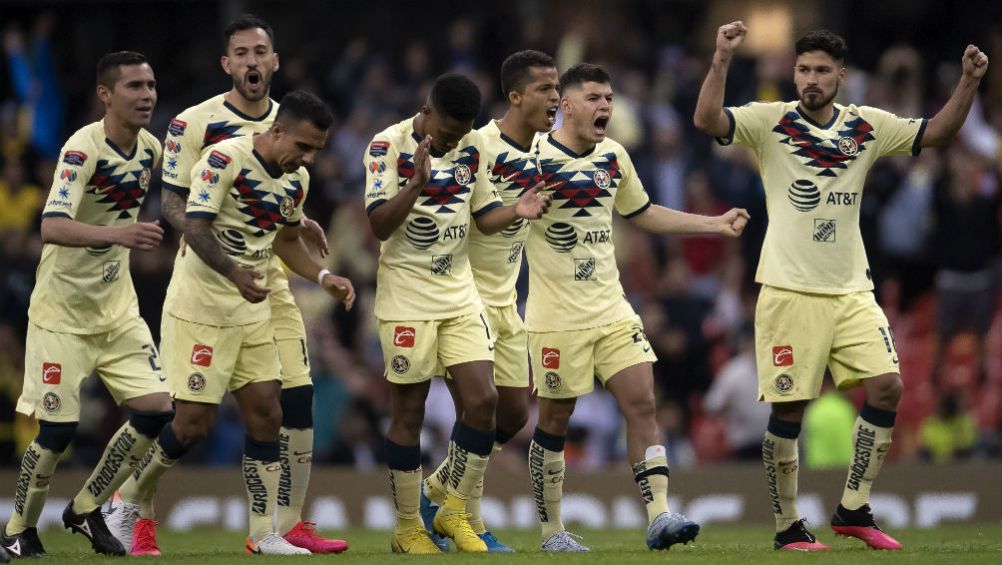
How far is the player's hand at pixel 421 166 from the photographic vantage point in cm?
978

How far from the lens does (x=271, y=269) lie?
10906 millimetres

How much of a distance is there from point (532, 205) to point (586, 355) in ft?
4.02

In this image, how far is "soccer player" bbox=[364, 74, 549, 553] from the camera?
10133 mm

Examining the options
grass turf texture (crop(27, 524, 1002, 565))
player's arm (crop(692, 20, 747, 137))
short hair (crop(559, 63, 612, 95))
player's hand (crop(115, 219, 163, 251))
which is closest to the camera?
grass turf texture (crop(27, 524, 1002, 565))

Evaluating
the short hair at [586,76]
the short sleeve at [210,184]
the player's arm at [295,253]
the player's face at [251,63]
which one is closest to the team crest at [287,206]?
the player's arm at [295,253]

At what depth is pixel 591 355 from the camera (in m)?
10.7

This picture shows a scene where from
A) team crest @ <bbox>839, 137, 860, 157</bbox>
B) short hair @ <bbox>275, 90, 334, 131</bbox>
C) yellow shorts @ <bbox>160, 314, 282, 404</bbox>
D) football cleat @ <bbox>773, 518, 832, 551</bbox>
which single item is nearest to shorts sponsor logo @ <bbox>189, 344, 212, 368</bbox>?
yellow shorts @ <bbox>160, 314, 282, 404</bbox>

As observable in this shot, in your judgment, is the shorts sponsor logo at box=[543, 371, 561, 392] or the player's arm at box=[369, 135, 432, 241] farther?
the shorts sponsor logo at box=[543, 371, 561, 392]

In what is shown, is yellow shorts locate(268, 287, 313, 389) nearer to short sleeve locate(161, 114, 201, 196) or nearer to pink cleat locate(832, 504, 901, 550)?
short sleeve locate(161, 114, 201, 196)

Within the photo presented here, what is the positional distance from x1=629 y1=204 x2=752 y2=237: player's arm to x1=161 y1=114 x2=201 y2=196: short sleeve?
2.91 meters

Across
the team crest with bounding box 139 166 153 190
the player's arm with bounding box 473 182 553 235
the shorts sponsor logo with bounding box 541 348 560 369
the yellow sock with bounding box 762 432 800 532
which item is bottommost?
the yellow sock with bounding box 762 432 800 532

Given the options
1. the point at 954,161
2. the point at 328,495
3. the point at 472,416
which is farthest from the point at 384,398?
the point at 472,416

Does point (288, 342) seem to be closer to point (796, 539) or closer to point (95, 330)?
point (95, 330)

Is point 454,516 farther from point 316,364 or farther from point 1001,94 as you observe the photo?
point 1001,94
